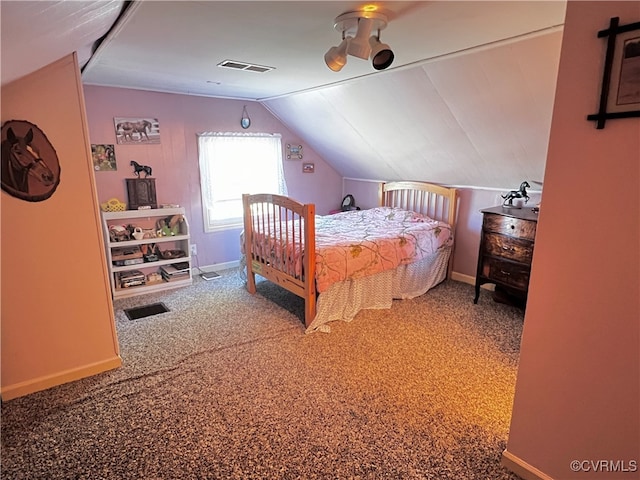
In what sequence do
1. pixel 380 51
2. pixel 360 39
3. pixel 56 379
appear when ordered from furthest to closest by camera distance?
pixel 56 379, pixel 380 51, pixel 360 39

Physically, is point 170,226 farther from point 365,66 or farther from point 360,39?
point 360,39

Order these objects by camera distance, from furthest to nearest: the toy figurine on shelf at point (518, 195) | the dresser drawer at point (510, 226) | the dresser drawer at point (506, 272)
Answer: the toy figurine on shelf at point (518, 195)
the dresser drawer at point (506, 272)
the dresser drawer at point (510, 226)

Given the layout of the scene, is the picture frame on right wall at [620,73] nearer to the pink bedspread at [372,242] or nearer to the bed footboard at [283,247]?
the bed footboard at [283,247]

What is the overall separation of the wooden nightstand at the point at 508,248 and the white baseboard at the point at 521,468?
66.3 inches

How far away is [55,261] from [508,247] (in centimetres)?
332

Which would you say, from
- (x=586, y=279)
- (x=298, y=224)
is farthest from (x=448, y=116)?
(x=586, y=279)

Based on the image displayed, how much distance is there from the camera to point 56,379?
2338 millimetres

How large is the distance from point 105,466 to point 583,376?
6.99 ft

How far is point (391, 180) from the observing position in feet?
15.7

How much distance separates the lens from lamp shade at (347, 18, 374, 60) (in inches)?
75.8

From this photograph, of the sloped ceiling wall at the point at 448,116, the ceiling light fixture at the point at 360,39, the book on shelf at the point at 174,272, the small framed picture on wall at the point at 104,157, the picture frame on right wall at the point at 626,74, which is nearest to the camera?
the picture frame on right wall at the point at 626,74

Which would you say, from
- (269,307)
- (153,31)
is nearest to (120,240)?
(269,307)

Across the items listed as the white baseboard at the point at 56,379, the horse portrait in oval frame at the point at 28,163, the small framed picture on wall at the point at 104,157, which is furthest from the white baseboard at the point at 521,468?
the small framed picture on wall at the point at 104,157

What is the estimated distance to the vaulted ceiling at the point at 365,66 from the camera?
1767mm
